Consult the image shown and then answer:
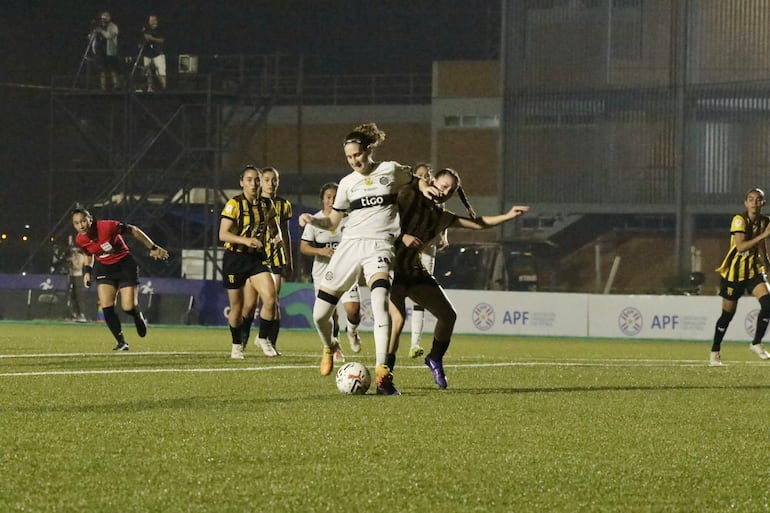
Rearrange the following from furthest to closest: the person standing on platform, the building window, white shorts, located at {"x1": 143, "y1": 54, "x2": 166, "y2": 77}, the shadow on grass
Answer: the building window → white shorts, located at {"x1": 143, "y1": 54, "x2": 166, "y2": 77} → the person standing on platform → the shadow on grass

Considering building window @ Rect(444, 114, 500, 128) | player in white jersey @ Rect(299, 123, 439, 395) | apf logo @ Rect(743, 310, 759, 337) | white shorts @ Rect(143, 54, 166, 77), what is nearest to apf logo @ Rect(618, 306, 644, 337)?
apf logo @ Rect(743, 310, 759, 337)

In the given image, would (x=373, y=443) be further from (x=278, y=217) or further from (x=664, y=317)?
(x=664, y=317)

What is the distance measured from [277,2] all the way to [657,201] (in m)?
14.8

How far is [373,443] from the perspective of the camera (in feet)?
23.0

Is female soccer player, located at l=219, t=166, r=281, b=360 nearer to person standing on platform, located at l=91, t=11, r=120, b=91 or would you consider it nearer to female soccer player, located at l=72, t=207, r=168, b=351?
female soccer player, located at l=72, t=207, r=168, b=351

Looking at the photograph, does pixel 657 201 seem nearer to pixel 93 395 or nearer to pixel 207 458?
pixel 93 395

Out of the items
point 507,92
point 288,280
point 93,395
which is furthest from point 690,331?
point 93,395

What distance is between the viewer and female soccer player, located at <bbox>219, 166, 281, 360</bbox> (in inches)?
617

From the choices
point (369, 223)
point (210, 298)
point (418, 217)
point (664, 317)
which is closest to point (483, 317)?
point (664, 317)

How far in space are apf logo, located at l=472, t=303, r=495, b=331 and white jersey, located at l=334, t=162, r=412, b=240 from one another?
1909 centimetres

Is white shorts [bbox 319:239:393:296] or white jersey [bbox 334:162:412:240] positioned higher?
white jersey [bbox 334:162:412:240]

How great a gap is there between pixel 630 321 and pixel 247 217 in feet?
49.7

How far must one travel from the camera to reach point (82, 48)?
45594 mm

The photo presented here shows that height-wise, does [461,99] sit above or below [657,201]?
above
